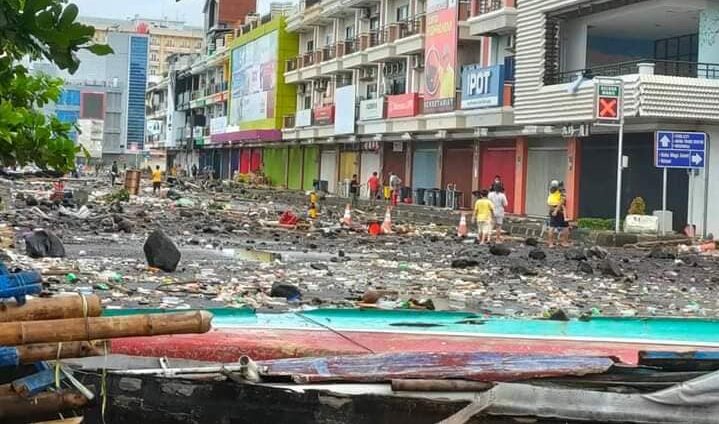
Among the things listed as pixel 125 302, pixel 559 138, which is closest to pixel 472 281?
pixel 125 302

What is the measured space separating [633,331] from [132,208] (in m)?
25.0

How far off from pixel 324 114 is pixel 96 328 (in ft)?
161

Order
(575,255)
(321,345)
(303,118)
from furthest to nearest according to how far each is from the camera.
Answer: (303,118), (575,255), (321,345)

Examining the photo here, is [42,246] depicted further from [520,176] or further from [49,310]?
[520,176]

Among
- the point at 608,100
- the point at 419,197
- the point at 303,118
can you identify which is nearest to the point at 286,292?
the point at 608,100

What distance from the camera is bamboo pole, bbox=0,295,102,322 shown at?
4.42 m

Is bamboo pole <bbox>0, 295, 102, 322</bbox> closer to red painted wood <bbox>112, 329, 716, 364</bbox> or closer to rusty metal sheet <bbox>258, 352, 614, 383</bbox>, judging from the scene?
rusty metal sheet <bbox>258, 352, 614, 383</bbox>

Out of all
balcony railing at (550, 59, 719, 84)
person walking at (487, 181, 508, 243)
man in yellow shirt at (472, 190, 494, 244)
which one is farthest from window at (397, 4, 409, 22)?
man in yellow shirt at (472, 190, 494, 244)

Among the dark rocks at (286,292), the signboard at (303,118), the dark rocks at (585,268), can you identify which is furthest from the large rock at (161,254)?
the signboard at (303,118)

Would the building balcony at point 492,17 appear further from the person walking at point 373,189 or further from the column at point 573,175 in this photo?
the person walking at point 373,189

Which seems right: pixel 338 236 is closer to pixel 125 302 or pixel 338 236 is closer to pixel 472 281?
pixel 472 281

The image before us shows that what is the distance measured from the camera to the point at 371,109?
45812 millimetres

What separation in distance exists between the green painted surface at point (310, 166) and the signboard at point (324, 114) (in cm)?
538

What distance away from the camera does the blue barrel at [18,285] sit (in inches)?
175
